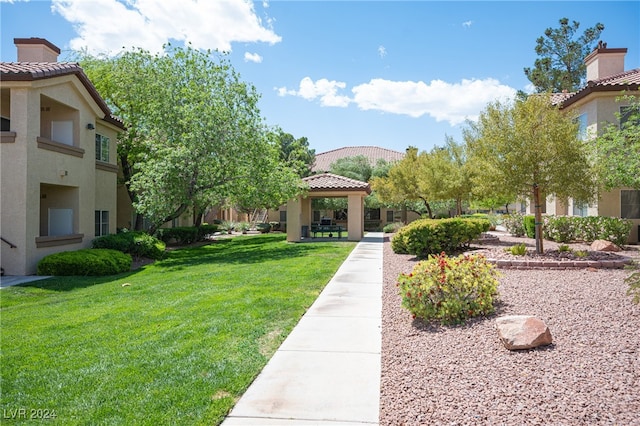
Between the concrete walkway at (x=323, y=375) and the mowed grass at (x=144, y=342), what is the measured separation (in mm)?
204

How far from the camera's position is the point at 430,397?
13.8ft

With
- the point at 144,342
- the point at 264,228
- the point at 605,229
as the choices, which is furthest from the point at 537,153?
the point at 264,228

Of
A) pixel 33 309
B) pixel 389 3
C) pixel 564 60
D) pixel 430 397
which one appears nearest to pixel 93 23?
pixel 389 3

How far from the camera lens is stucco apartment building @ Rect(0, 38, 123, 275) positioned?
1246 centimetres

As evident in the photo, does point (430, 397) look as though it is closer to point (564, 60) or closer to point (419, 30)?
point (419, 30)

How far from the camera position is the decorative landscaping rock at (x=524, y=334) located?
4.99 m

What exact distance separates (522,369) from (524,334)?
616 mm

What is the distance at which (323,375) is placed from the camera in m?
4.84

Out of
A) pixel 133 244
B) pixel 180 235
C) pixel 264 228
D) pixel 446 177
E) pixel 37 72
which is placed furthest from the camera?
pixel 264 228

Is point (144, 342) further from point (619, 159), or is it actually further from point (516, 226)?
point (516, 226)

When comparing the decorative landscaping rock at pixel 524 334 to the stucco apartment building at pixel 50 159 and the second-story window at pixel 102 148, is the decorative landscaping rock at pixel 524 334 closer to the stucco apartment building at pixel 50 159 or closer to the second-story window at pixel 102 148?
the stucco apartment building at pixel 50 159

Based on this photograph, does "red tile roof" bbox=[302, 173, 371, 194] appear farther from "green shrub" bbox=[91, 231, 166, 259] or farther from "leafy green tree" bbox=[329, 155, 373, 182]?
"leafy green tree" bbox=[329, 155, 373, 182]

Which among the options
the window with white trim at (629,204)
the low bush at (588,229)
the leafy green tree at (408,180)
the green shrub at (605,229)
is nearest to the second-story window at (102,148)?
the leafy green tree at (408,180)

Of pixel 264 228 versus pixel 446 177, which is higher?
pixel 446 177
